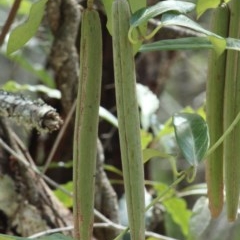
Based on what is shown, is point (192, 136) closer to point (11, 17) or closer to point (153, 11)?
point (153, 11)

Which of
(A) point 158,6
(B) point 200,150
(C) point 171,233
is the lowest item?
(C) point 171,233

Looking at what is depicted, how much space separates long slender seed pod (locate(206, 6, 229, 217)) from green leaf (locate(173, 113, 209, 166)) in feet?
0.04

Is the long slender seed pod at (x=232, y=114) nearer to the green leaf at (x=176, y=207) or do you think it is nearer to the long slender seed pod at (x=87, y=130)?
the long slender seed pod at (x=87, y=130)

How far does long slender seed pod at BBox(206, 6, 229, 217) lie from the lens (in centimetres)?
55

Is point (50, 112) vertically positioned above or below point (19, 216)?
above

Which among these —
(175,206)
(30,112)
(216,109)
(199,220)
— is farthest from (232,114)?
(175,206)

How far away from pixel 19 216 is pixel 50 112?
373 millimetres

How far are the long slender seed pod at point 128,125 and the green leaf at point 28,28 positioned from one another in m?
0.11

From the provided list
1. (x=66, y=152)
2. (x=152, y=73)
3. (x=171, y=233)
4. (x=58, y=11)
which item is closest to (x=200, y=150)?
(x=58, y=11)

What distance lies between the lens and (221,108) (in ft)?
1.81

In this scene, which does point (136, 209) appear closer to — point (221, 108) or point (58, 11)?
Answer: point (221, 108)

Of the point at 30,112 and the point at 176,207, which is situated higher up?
the point at 30,112

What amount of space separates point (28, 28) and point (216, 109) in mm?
168

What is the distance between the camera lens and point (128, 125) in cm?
47
